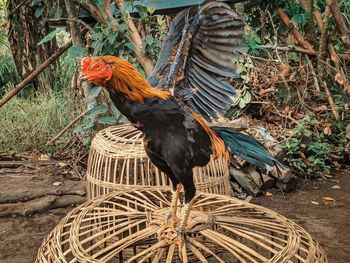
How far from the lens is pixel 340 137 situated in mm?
4500

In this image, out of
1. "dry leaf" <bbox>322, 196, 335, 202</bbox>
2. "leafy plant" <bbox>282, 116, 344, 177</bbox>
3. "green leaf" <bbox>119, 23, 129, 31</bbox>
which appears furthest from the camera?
"leafy plant" <bbox>282, 116, 344, 177</bbox>

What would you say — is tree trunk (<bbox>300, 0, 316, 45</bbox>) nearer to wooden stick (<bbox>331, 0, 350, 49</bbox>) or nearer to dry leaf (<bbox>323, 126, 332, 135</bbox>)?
wooden stick (<bbox>331, 0, 350, 49</bbox>)

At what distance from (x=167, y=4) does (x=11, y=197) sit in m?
1.95

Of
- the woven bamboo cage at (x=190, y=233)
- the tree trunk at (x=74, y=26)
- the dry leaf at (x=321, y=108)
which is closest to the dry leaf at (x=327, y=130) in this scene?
the dry leaf at (x=321, y=108)

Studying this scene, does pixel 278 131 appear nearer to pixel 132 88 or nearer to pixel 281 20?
pixel 281 20

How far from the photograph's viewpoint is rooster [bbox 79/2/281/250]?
4.73 ft

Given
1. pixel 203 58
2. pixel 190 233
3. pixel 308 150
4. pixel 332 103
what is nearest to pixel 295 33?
pixel 332 103

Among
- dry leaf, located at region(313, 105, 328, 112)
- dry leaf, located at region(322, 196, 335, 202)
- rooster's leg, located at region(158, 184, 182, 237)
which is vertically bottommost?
dry leaf, located at region(322, 196, 335, 202)

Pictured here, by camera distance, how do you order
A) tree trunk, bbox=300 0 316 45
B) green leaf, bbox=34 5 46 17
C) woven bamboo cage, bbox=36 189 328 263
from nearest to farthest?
woven bamboo cage, bbox=36 189 328 263, green leaf, bbox=34 5 46 17, tree trunk, bbox=300 0 316 45

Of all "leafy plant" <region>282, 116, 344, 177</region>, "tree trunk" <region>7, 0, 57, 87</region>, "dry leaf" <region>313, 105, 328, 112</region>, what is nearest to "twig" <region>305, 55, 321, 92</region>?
"dry leaf" <region>313, 105, 328, 112</region>

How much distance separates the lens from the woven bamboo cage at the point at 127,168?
A: 2.45 m

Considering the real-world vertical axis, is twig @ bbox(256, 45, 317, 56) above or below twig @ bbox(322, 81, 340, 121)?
above

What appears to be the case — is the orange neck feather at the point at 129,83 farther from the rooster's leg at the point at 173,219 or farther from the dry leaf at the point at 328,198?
the dry leaf at the point at 328,198

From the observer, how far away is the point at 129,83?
4.66 feet
